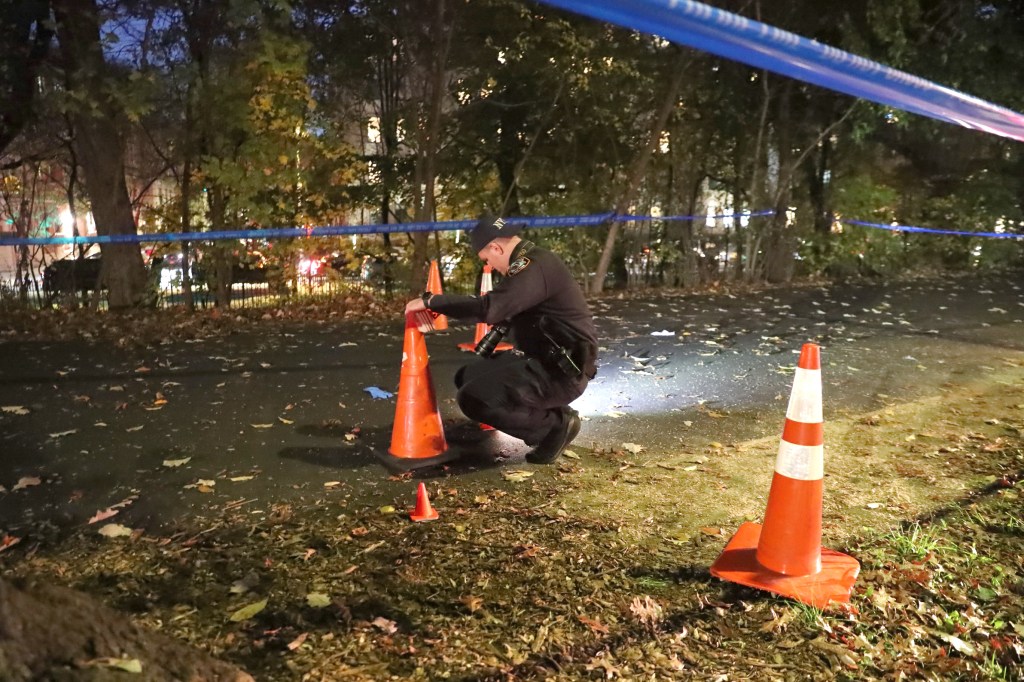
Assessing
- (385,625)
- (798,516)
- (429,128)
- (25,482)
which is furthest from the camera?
(429,128)

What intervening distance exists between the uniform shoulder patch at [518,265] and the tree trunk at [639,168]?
35.6 ft

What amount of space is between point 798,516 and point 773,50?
6.04ft

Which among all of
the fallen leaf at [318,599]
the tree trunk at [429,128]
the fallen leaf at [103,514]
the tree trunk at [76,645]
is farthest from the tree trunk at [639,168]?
the tree trunk at [76,645]

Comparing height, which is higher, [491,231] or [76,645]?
[491,231]

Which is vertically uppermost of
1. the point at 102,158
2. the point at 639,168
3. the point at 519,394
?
the point at 639,168

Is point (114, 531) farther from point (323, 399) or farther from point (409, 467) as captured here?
point (323, 399)

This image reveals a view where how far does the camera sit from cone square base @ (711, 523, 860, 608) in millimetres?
2882

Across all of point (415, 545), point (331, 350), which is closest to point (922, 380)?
point (415, 545)

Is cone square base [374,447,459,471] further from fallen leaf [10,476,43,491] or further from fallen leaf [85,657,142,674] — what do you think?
fallen leaf [85,657,142,674]

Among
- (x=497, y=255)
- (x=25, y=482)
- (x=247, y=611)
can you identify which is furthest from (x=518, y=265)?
(x=25, y=482)

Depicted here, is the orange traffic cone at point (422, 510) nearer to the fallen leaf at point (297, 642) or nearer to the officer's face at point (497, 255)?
the fallen leaf at point (297, 642)

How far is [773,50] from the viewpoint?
244 cm

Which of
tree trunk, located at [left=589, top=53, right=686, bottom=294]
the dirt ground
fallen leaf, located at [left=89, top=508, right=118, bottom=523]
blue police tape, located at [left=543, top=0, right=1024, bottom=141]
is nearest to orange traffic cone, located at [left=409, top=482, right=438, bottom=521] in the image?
the dirt ground

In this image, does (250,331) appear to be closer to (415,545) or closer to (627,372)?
(627,372)
